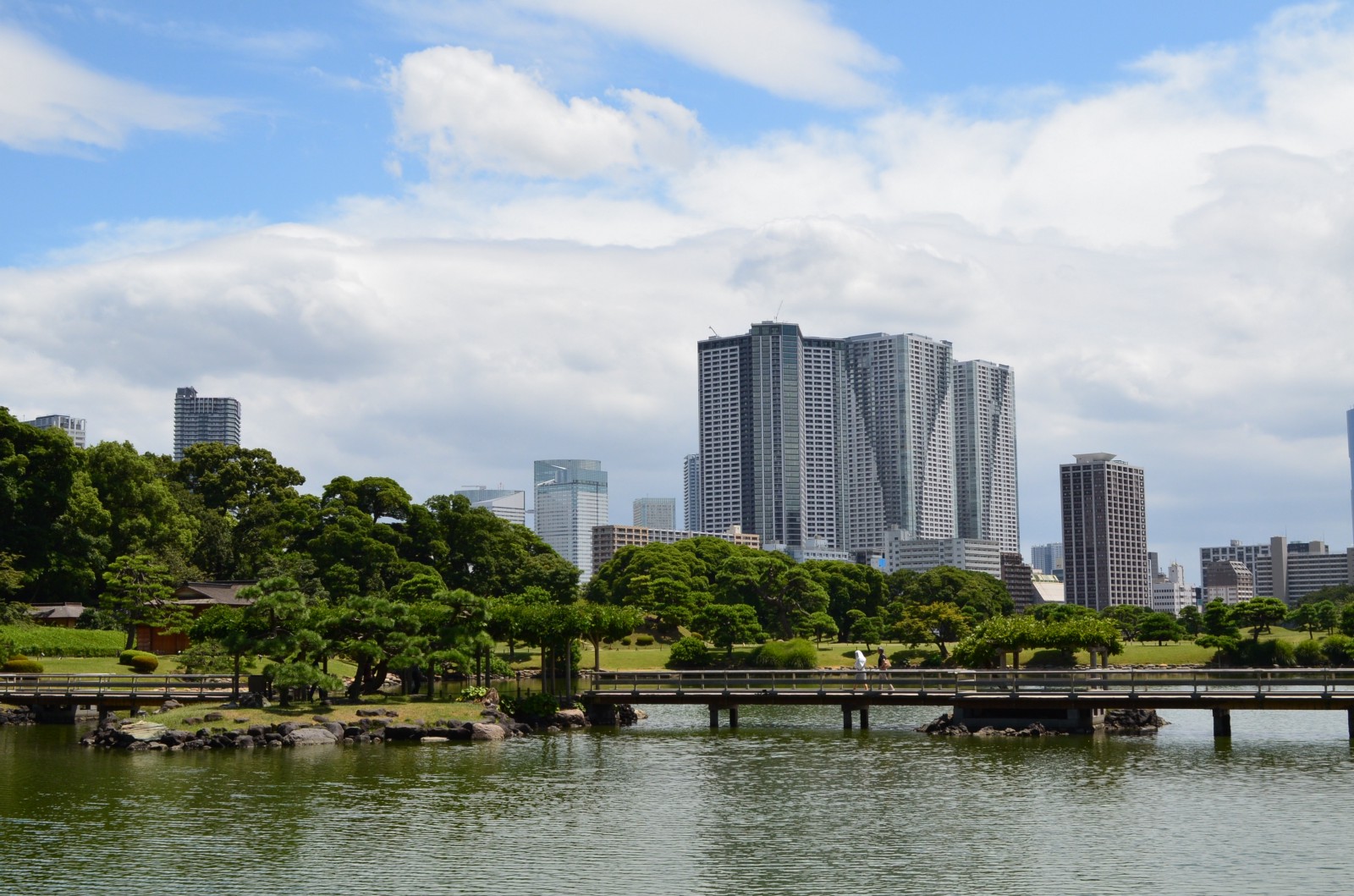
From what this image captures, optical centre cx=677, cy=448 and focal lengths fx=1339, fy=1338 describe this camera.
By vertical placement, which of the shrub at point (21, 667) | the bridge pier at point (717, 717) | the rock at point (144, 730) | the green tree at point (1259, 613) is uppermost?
the green tree at point (1259, 613)

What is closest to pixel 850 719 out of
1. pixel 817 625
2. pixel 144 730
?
pixel 144 730

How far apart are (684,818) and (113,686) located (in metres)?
28.7

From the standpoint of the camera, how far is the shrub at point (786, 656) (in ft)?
258

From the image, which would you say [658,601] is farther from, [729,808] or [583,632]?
[729,808]

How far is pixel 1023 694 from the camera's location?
152 feet

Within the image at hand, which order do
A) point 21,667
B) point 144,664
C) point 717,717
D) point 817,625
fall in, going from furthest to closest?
point 817,625 < point 144,664 < point 21,667 < point 717,717

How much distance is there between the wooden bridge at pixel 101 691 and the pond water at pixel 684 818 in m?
4.51

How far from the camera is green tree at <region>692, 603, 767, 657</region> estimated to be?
82.8 metres

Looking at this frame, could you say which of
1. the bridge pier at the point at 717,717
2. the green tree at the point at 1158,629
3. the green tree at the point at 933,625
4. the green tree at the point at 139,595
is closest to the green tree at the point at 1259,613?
the green tree at the point at 1158,629

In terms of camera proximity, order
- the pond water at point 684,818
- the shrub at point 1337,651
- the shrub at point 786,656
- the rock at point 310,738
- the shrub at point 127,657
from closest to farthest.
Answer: the pond water at point 684,818 → the rock at point 310,738 → the shrub at point 127,657 → the shrub at point 786,656 → the shrub at point 1337,651

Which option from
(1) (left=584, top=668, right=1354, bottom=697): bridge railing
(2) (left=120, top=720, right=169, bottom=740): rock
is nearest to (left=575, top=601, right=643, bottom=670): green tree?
(1) (left=584, top=668, right=1354, bottom=697): bridge railing

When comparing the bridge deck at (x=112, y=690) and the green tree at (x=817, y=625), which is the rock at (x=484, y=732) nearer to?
the bridge deck at (x=112, y=690)

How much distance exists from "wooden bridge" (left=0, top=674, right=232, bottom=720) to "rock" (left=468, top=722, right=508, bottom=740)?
972 cm

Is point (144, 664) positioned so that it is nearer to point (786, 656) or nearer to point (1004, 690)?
point (786, 656)
